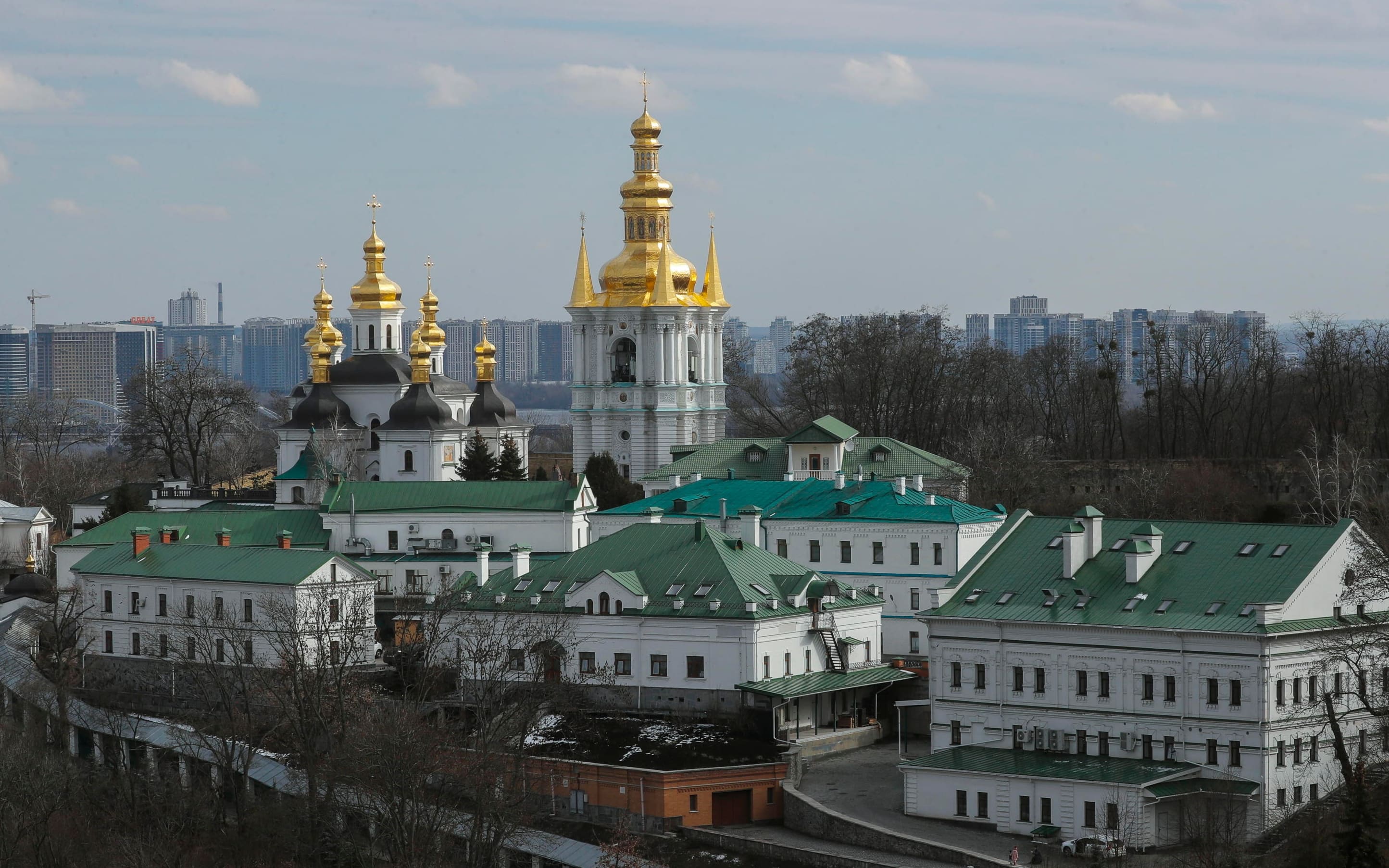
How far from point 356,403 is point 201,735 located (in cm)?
3772

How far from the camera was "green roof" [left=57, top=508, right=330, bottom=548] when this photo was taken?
2837 inches

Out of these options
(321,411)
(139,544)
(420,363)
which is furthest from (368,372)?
(139,544)

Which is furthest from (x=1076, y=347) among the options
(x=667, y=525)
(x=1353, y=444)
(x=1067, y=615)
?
(x=1067, y=615)

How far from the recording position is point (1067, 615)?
49938mm

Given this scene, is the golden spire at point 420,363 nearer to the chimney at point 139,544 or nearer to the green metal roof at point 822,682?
the chimney at point 139,544

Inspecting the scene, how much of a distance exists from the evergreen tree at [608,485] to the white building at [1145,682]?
25666 millimetres

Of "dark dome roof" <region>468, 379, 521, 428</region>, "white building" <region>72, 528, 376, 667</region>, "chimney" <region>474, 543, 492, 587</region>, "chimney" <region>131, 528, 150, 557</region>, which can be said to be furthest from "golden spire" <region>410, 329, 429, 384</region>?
"chimney" <region>474, 543, 492, 587</region>

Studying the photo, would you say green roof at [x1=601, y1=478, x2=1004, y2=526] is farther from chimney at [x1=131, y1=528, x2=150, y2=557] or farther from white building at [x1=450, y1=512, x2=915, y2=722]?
chimney at [x1=131, y1=528, x2=150, y2=557]

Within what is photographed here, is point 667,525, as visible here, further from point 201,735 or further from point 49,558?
point 49,558

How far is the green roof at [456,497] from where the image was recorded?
71562 mm

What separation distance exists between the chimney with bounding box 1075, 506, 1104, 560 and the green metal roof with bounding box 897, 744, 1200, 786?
460 cm

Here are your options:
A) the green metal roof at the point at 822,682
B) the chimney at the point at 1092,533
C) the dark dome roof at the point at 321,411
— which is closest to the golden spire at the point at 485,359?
the dark dome roof at the point at 321,411

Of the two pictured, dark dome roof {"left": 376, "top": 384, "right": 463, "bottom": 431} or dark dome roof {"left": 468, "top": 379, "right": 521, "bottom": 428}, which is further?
dark dome roof {"left": 468, "top": 379, "right": 521, "bottom": 428}

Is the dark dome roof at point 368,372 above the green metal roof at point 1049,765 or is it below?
above
